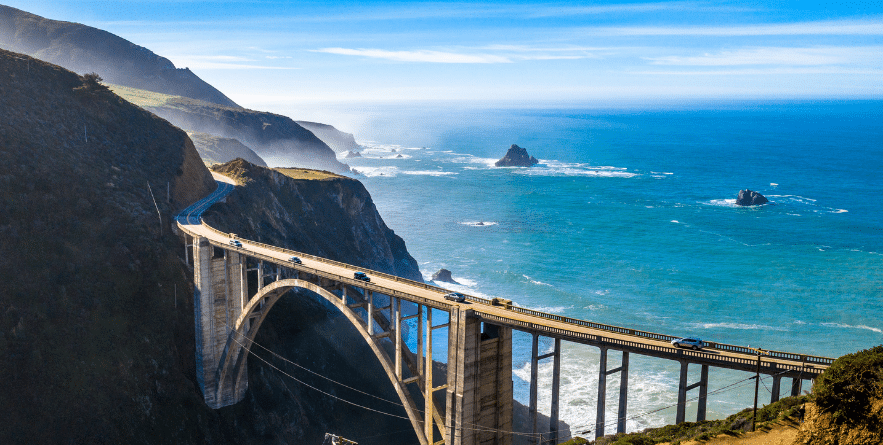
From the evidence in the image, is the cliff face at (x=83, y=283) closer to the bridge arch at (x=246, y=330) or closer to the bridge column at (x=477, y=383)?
the bridge arch at (x=246, y=330)

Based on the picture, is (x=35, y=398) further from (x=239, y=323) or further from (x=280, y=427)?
(x=280, y=427)

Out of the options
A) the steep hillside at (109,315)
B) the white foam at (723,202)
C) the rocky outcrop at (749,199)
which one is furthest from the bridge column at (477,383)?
the white foam at (723,202)

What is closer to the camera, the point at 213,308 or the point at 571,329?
the point at 571,329

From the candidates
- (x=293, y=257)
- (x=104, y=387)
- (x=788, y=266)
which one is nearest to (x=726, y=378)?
(x=788, y=266)

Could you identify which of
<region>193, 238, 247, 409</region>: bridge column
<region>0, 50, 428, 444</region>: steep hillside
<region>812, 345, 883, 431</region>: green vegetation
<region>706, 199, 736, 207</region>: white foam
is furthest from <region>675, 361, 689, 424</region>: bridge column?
<region>706, 199, 736, 207</region>: white foam

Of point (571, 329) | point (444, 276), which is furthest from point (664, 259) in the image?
point (571, 329)

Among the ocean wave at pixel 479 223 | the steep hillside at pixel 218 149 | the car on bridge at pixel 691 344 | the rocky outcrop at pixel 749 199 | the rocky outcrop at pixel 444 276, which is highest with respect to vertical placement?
the steep hillside at pixel 218 149

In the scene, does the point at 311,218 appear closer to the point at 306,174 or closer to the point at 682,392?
the point at 306,174
